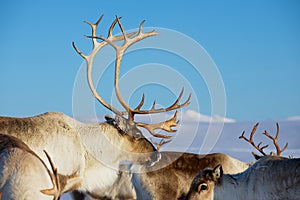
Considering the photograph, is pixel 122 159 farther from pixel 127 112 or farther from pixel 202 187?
pixel 202 187

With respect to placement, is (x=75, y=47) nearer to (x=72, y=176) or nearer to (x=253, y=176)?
(x=72, y=176)

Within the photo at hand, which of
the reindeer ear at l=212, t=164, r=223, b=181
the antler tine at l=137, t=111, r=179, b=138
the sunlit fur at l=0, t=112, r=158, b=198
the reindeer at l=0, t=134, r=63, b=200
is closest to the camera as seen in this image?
the reindeer at l=0, t=134, r=63, b=200

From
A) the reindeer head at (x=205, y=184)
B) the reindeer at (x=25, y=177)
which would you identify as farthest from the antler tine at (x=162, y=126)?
→ the reindeer at (x=25, y=177)

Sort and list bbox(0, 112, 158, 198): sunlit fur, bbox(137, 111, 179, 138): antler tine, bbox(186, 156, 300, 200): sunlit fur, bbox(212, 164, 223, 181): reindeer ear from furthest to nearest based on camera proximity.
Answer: bbox(137, 111, 179, 138): antler tine
bbox(0, 112, 158, 198): sunlit fur
bbox(212, 164, 223, 181): reindeer ear
bbox(186, 156, 300, 200): sunlit fur

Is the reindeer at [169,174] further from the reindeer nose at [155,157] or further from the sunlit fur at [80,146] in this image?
the sunlit fur at [80,146]

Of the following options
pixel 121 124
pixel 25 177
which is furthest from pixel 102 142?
pixel 25 177

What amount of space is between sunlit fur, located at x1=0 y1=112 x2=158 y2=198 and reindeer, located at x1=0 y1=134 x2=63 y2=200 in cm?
272

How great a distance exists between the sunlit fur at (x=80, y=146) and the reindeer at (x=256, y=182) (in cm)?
225

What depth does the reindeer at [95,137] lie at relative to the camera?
8602mm

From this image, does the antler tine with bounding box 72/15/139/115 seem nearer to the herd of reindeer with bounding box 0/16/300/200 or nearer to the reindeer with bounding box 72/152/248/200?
the herd of reindeer with bounding box 0/16/300/200

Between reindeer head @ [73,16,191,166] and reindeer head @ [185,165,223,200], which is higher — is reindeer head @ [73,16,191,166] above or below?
above

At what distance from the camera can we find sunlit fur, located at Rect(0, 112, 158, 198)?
850cm

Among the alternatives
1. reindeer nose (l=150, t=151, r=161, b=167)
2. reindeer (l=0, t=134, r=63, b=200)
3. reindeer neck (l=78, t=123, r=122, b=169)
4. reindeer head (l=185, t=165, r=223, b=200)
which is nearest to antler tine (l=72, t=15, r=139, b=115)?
reindeer neck (l=78, t=123, r=122, b=169)

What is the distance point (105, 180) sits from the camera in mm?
9797
